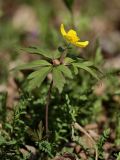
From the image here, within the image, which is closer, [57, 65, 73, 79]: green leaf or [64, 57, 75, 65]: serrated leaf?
[57, 65, 73, 79]: green leaf

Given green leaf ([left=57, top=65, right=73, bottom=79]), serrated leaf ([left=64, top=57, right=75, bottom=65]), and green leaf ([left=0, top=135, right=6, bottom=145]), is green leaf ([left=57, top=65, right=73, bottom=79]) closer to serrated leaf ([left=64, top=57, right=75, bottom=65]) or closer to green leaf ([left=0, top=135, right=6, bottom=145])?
serrated leaf ([left=64, top=57, right=75, bottom=65])

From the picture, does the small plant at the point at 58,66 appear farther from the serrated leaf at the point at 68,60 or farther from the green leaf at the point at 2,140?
the green leaf at the point at 2,140

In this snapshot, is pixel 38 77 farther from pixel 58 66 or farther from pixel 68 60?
pixel 68 60

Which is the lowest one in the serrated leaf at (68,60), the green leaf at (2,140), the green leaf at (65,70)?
the green leaf at (2,140)

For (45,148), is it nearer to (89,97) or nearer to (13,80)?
(89,97)

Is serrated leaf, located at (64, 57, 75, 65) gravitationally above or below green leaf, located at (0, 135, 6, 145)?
above

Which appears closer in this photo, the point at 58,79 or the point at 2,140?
the point at 58,79

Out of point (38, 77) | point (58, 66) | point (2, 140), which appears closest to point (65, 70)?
point (58, 66)

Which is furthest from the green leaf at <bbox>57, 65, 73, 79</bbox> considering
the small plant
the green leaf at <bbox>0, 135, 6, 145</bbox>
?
the green leaf at <bbox>0, 135, 6, 145</bbox>

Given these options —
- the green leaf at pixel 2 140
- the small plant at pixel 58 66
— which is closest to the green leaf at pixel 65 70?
the small plant at pixel 58 66
